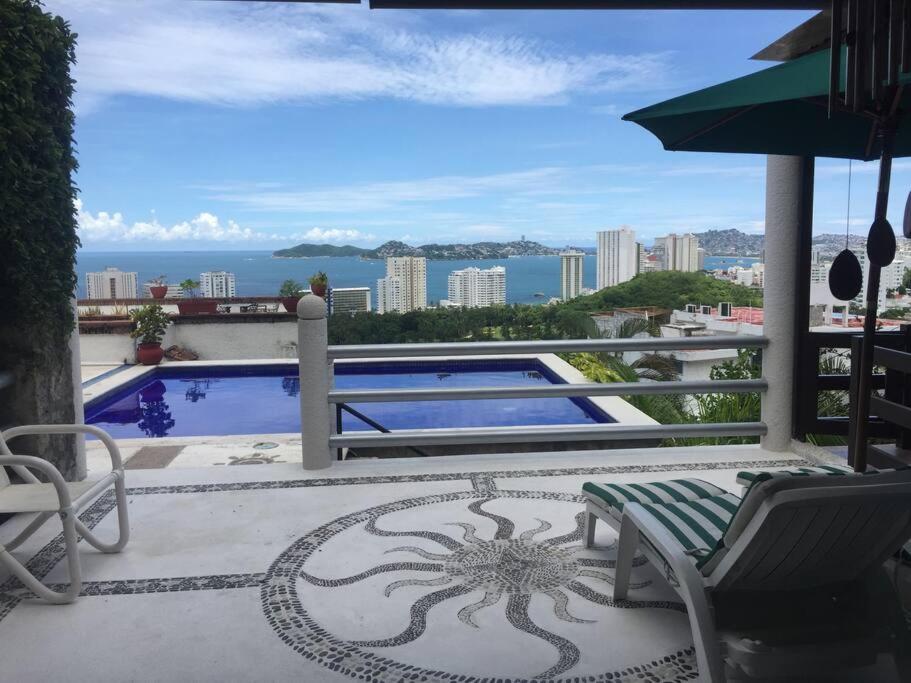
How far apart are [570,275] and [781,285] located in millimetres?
9309

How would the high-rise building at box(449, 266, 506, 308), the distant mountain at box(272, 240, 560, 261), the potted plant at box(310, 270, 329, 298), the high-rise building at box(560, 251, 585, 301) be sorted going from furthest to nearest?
the distant mountain at box(272, 240, 560, 261), the high-rise building at box(449, 266, 506, 308), the potted plant at box(310, 270, 329, 298), the high-rise building at box(560, 251, 585, 301)

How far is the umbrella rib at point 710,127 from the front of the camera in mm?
3072

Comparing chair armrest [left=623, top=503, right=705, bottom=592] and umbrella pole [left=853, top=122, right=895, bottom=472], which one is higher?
umbrella pole [left=853, top=122, right=895, bottom=472]

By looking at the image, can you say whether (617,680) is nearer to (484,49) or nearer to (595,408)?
(595,408)

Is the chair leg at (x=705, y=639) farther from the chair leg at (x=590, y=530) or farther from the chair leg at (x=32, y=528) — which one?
the chair leg at (x=32, y=528)

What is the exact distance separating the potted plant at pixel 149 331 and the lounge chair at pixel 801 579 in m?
12.6

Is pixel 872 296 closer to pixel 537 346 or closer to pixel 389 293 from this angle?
pixel 537 346

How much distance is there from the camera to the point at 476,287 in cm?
1600

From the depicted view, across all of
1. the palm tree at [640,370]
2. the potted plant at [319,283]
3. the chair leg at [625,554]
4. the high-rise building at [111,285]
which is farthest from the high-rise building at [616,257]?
the high-rise building at [111,285]

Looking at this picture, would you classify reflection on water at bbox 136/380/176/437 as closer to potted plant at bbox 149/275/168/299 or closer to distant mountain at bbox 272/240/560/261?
potted plant at bbox 149/275/168/299

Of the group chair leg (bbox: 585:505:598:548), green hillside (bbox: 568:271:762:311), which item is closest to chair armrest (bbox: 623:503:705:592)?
chair leg (bbox: 585:505:598:548)

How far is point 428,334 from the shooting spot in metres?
13.6

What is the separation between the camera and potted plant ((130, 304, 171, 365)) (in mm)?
13289

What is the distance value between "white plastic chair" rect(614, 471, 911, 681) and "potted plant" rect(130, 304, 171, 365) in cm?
1258
